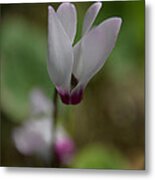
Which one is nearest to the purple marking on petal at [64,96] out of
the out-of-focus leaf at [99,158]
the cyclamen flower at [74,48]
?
the cyclamen flower at [74,48]

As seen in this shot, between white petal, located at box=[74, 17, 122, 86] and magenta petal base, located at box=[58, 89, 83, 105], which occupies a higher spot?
white petal, located at box=[74, 17, 122, 86]

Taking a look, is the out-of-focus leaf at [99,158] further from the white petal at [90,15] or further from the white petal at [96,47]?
the white petal at [90,15]

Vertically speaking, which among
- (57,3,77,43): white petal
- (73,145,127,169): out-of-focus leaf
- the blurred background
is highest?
(57,3,77,43): white petal

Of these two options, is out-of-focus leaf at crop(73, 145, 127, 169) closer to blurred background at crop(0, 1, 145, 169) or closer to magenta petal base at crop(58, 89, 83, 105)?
blurred background at crop(0, 1, 145, 169)

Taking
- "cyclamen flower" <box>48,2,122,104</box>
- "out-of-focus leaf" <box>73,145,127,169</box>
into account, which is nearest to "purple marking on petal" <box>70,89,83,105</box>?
"cyclamen flower" <box>48,2,122,104</box>

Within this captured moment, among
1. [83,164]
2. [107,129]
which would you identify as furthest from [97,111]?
[83,164]

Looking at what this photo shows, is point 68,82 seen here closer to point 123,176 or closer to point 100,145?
point 100,145
